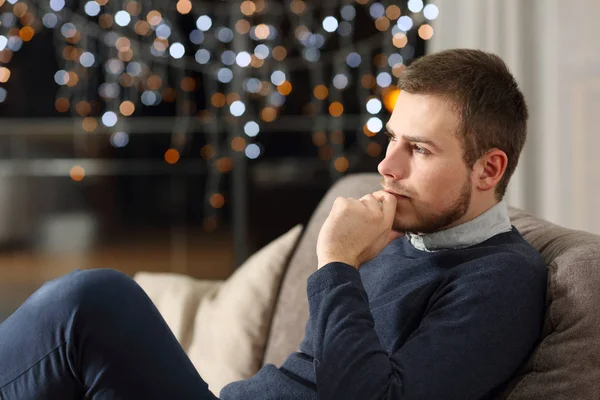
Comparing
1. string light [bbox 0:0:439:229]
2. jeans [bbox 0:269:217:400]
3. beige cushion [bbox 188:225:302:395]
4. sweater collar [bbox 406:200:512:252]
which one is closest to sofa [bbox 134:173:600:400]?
beige cushion [bbox 188:225:302:395]

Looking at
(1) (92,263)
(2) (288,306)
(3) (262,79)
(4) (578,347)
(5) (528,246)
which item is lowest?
(1) (92,263)

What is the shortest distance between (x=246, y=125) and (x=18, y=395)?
3188 mm

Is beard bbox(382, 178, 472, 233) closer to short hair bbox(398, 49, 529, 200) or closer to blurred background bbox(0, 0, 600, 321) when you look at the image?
short hair bbox(398, 49, 529, 200)

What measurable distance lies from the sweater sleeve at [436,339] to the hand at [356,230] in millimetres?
43

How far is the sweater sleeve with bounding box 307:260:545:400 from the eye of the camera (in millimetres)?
1171

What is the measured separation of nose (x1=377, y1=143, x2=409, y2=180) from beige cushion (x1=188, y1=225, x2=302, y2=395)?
2.67 feet

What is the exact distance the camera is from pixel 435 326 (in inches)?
48.1

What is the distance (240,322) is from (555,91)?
4.40 feet

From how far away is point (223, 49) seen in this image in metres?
4.57

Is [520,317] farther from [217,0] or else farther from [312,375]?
[217,0]

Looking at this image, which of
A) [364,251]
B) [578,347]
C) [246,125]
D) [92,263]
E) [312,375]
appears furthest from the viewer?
[92,263]

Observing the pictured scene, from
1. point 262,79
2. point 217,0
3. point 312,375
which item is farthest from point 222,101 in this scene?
point 312,375

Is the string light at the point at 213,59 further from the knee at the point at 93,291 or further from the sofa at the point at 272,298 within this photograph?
the knee at the point at 93,291

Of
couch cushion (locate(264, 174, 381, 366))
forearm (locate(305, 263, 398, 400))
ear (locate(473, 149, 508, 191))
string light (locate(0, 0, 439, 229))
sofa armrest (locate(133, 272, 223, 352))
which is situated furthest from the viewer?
string light (locate(0, 0, 439, 229))
